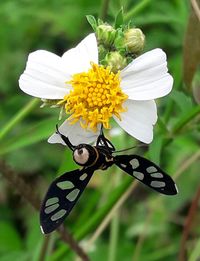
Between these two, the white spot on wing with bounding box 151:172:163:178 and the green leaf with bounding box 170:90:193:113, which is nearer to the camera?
the white spot on wing with bounding box 151:172:163:178

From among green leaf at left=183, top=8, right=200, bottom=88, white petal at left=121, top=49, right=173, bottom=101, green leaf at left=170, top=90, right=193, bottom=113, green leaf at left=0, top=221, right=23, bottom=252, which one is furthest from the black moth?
green leaf at left=0, top=221, right=23, bottom=252

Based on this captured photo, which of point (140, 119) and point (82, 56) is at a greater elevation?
point (82, 56)

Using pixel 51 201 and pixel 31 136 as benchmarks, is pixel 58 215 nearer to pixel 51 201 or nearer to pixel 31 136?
pixel 51 201

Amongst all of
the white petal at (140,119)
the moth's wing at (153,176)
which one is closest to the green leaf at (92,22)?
the white petal at (140,119)

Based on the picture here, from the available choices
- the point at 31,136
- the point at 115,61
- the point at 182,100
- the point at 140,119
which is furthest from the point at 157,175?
the point at 31,136

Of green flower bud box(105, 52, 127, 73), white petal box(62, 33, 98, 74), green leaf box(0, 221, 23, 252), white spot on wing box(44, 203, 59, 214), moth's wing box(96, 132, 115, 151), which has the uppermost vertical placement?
white petal box(62, 33, 98, 74)

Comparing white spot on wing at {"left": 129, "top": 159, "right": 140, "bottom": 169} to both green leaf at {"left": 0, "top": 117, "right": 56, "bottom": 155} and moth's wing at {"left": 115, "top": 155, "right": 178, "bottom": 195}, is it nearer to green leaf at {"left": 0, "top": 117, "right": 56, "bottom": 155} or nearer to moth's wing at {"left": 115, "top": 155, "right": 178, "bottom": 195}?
moth's wing at {"left": 115, "top": 155, "right": 178, "bottom": 195}

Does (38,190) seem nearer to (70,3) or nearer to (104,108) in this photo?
(70,3)
